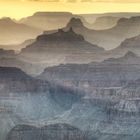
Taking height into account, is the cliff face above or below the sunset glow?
below

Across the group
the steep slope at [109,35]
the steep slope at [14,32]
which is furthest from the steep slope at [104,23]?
the steep slope at [14,32]

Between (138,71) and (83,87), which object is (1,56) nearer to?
(83,87)

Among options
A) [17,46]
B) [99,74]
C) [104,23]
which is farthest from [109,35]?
[17,46]

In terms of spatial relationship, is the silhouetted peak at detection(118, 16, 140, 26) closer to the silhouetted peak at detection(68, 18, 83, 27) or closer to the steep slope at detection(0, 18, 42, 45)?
the silhouetted peak at detection(68, 18, 83, 27)

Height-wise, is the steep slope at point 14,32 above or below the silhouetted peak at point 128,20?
below

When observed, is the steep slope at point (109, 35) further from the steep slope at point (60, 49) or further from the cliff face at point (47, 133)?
the cliff face at point (47, 133)

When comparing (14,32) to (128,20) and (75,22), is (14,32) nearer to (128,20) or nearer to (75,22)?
(75,22)

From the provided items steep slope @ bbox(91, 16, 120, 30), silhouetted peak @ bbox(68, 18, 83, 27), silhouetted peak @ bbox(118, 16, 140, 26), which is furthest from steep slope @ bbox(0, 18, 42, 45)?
silhouetted peak @ bbox(118, 16, 140, 26)
